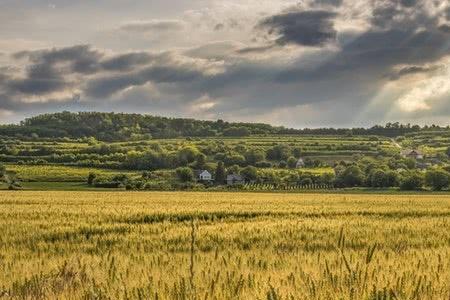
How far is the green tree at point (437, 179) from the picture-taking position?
4707 inches

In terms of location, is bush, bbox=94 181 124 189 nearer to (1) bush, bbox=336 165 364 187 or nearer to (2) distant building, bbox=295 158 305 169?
(1) bush, bbox=336 165 364 187

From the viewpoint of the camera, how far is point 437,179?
120 metres

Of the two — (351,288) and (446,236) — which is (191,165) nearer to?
(446,236)

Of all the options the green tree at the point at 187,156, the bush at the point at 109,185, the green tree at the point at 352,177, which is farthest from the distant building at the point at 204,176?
the bush at the point at 109,185

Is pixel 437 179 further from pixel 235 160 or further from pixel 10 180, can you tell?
pixel 10 180

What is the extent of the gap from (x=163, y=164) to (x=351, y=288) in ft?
544

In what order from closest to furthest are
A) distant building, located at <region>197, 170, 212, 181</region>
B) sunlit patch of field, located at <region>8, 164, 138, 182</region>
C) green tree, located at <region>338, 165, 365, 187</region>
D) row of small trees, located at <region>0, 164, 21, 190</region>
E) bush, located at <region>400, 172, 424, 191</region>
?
row of small trees, located at <region>0, 164, 21, 190</region> → bush, located at <region>400, 172, 424, 191</region> → sunlit patch of field, located at <region>8, 164, 138, 182</region> → green tree, located at <region>338, 165, 365, 187</region> → distant building, located at <region>197, 170, 212, 181</region>

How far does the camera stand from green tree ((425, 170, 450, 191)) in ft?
392

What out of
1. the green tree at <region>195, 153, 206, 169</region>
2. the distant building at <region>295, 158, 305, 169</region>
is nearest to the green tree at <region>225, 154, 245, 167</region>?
the green tree at <region>195, 153, 206, 169</region>

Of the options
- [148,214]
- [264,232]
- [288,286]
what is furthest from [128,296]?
[148,214]

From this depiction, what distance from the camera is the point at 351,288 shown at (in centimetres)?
566

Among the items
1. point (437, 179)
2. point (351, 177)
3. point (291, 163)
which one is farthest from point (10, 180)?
point (291, 163)

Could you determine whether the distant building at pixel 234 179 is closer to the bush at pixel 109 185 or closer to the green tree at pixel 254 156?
the green tree at pixel 254 156

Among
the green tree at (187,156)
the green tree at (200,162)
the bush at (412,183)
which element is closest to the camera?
the bush at (412,183)
